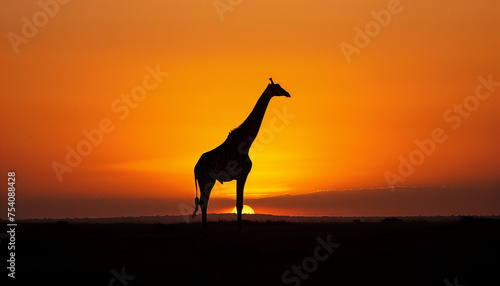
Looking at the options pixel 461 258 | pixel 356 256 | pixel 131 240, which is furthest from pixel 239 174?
pixel 461 258

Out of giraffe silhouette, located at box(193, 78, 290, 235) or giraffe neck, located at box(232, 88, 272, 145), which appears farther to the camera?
giraffe neck, located at box(232, 88, 272, 145)

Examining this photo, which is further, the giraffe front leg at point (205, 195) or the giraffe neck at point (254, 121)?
the giraffe front leg at point (205, 195)

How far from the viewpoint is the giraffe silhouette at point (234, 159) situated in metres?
26.1

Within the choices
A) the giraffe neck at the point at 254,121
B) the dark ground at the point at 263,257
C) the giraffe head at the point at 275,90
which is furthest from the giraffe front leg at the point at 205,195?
the giraffe head at the point at 275,90

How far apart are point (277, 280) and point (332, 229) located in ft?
44.4

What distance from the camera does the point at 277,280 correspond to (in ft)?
53.2

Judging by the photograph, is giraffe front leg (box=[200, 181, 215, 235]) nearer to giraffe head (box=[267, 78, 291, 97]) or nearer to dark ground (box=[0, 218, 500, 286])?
dark ground (box=[0, 218, 500, 286])

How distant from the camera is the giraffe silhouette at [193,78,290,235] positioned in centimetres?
2612

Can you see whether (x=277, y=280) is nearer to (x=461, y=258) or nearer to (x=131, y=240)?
(x=461, y=258)
